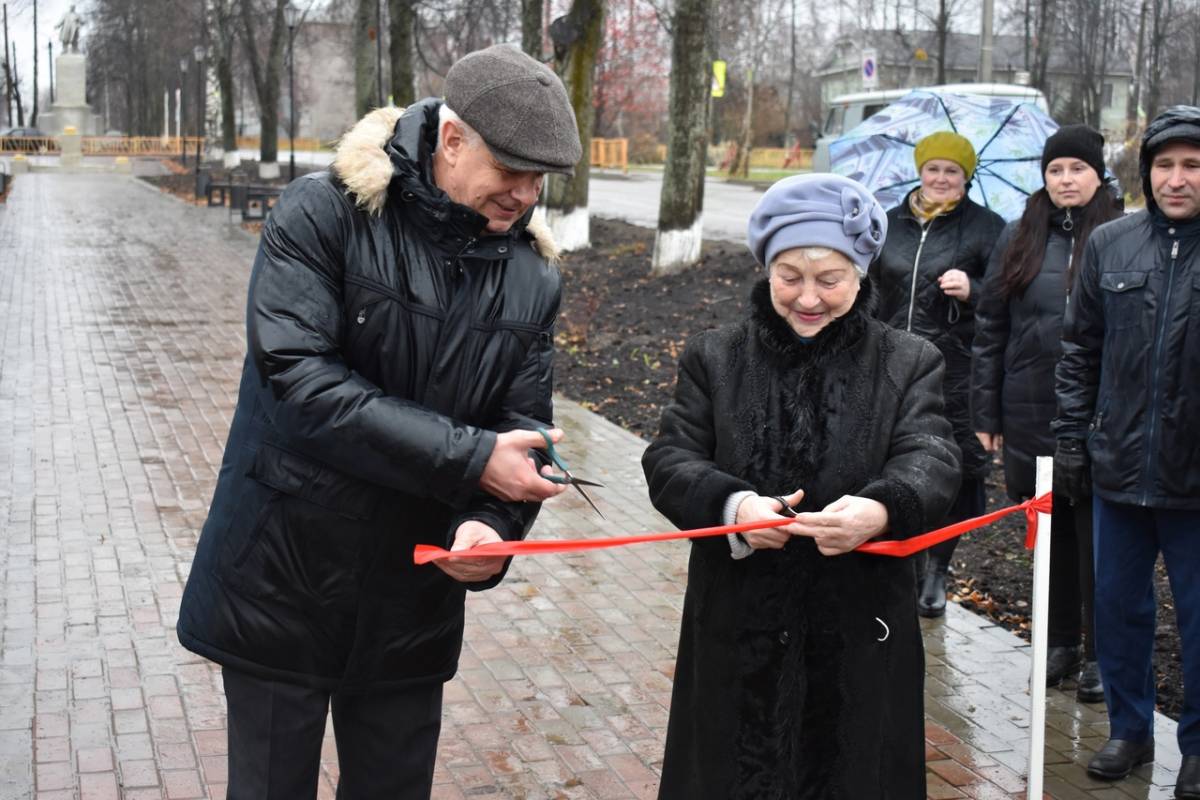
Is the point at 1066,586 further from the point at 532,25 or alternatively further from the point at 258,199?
the point at 258,199

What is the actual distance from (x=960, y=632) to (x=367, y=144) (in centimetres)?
393

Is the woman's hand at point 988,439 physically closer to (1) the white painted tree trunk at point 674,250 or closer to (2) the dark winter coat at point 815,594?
(2) the dark winter coat at point 815,594

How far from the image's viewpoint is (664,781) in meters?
3.26

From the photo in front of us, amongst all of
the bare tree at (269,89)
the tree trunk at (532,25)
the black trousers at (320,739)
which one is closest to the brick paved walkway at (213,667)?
the black trousers at (320,739)

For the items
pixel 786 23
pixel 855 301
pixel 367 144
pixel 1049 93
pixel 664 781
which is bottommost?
pixel 664 781

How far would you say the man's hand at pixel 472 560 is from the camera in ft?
9.45

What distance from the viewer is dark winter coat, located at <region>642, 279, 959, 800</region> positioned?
3100 millimetres

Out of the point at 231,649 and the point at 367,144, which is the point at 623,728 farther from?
the point at 367,144

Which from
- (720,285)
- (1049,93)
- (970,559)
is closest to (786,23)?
(1049,93)

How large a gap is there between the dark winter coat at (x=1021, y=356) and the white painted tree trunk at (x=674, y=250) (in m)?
10.9

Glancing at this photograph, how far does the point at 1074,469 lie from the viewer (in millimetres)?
4664

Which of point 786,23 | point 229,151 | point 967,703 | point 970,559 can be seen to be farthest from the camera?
point 786,23

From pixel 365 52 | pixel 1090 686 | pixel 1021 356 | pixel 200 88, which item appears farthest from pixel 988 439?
pixel 200 88

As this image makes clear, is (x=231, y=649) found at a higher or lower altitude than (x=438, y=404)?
lower
